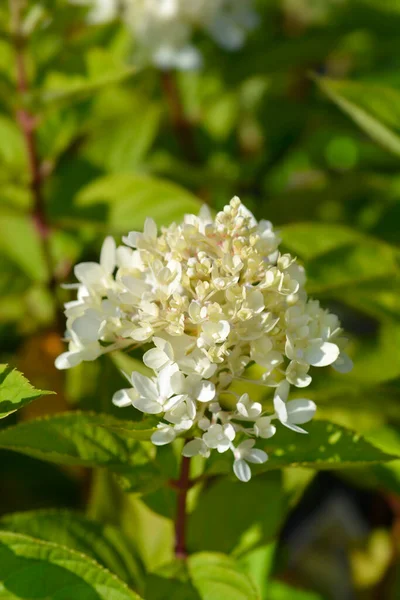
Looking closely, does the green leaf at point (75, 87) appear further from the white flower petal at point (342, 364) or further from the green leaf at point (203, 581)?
the green leaf at point (203, 581)

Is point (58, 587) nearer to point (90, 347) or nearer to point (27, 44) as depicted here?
point (90, 347)

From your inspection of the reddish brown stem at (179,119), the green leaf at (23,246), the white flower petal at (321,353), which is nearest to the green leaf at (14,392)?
the white flower petal at (321,353)

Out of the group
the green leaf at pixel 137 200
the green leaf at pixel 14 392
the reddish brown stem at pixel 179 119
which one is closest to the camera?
the green leaf at pixel 14 392

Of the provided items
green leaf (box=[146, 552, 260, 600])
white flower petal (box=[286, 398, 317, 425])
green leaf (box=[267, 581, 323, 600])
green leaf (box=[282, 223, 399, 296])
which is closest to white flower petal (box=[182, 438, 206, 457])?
white flower petal (box=[286, 398, 317, 425])

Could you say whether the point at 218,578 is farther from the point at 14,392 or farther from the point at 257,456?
the point at 14,392

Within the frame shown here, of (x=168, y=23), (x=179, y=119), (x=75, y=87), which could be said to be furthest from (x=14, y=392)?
(x=179, y=119)
